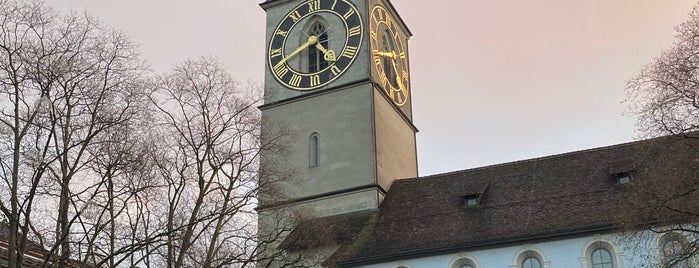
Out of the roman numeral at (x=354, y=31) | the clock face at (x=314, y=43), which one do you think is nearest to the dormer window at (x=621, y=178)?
the clock face at (x=314, y=43)

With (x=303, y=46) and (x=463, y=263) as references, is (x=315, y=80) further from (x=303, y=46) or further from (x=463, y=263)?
(x=463, y=263)

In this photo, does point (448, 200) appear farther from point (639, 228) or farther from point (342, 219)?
point (639, 228)

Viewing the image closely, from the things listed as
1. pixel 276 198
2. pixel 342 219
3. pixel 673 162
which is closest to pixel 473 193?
pixel 342 219

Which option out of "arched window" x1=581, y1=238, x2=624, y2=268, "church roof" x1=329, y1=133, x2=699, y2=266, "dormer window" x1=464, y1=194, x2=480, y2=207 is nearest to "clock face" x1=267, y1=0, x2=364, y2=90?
"church roof" x1=329, y1=133, x2=699, y2=266

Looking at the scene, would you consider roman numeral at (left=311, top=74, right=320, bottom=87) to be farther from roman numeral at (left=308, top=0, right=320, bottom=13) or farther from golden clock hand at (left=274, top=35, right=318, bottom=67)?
roman numeral at (left=308, top=0, right=320, bottom=13)

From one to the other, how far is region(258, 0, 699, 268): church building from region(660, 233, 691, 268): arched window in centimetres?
10

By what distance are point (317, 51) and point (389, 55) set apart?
3092mm

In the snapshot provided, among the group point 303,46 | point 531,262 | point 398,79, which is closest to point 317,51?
point 303,46

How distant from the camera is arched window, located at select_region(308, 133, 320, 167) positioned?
1212 inches

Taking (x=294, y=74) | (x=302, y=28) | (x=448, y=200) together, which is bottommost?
(x=448, y=200)

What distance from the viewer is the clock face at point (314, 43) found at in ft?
106

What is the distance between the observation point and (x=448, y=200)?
2691 centimetres

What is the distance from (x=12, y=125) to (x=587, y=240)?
1575 centimetres

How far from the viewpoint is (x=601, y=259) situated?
22.6 m
